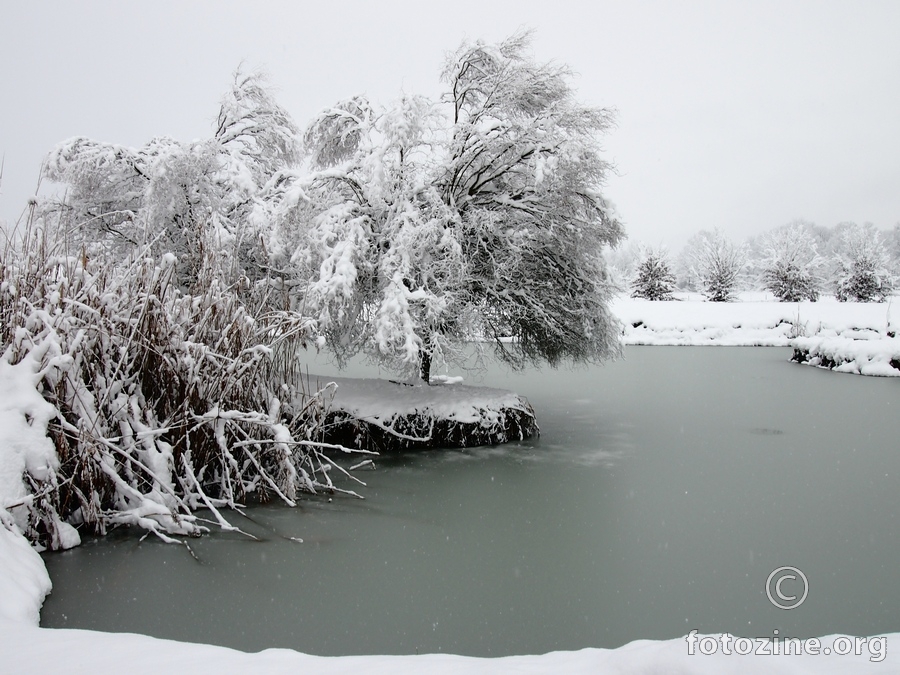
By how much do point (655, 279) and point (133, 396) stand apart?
38.4 metres

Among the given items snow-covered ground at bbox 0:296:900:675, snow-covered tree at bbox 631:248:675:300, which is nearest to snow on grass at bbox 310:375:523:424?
snow-covered ground at bbox 0:296:900:675

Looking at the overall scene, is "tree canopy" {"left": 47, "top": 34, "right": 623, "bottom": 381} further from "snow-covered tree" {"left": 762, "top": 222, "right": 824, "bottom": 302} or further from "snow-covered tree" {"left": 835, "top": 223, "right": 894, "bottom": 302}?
"snow-covered tree" {"left": 835, "top": 223, "right": 894, "bottom": 302}

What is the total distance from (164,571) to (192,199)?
29.2 ft

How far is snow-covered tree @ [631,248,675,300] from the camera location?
40.1m

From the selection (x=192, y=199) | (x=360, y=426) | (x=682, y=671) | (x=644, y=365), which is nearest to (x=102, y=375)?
(x=360, y=426)

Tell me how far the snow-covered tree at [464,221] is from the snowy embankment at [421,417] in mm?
479

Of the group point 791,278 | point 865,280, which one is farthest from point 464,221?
point 865,280

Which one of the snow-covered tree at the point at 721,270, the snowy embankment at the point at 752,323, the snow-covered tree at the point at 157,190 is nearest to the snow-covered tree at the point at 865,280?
the snow-covered tree at the point at 721,270

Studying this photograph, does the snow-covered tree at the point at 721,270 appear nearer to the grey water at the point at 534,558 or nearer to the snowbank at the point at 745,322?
the snowbank at the point at 745,322

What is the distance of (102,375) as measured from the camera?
17.1ft

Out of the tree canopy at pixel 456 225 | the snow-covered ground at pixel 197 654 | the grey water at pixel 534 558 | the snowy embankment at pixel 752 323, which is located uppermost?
the tree canopy at pixel 456 225

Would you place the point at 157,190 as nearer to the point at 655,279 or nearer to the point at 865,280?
the point at 655,279

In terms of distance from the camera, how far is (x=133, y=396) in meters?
5.16

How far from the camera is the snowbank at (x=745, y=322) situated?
26.8 metres
